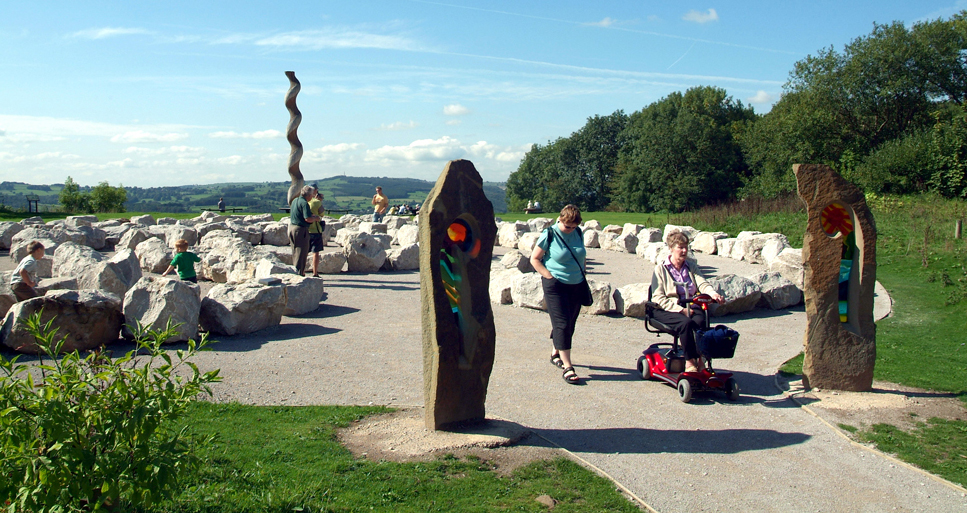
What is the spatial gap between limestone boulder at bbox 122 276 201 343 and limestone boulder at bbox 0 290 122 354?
0.57 ft

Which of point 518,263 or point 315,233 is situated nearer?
point 315,233

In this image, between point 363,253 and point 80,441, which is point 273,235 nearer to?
point 363,253

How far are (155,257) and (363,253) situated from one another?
4722 mm

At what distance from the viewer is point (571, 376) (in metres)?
7.50

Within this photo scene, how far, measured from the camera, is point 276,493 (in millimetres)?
4242

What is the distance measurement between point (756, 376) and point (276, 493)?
5900 millimetres

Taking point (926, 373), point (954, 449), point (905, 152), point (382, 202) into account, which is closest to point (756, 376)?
point (926, 373)

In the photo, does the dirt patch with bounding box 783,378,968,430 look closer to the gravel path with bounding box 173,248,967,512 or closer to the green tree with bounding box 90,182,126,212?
the gravel path with bounding box 173,248,967,512

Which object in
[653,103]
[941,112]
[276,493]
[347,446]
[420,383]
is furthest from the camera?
[653,103]

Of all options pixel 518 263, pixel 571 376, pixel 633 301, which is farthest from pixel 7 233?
pixel 571 376

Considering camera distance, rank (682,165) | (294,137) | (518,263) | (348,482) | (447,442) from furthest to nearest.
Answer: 1. (682,165)
2. (294,137)
3. (518,263)
4. (447,442)
5. (348,482)

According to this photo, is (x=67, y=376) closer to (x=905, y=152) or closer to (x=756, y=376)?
(x=756, y=376)

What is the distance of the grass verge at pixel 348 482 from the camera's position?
165 inches

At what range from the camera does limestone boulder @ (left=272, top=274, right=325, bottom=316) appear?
10930 millimetres
